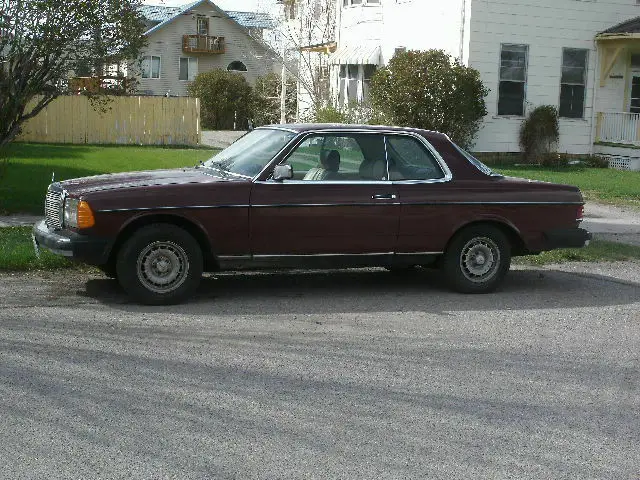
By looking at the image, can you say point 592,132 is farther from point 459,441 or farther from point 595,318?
point 459,441

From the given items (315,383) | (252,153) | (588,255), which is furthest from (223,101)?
(315,383)

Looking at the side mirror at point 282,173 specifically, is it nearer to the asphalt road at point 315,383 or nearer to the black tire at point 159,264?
the black tire at point 159,264

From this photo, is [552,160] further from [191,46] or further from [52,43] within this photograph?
[191,46]

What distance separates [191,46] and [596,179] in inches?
1531

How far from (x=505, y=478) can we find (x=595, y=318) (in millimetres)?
4315

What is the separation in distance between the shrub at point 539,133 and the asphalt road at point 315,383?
1656cm

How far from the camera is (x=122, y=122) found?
31703 mm

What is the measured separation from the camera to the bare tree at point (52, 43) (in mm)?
13719

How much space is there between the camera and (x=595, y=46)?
87.6ft

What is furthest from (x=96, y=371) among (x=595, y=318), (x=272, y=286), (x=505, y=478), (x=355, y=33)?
(x=355, y=33)

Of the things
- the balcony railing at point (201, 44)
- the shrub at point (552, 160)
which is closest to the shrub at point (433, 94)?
the shrub at point (552, 160)

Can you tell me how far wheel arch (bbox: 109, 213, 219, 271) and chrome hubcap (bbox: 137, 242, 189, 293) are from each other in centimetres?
22

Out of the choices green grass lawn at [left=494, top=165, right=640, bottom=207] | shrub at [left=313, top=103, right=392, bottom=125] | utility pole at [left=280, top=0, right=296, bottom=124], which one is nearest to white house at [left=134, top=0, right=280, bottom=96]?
utility pole at [left=280, top=0, right=296, bottom=124]

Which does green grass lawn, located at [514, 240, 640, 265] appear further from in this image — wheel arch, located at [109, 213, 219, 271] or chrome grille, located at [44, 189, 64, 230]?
chrome grille, located at [44, 189, 64, 230]
